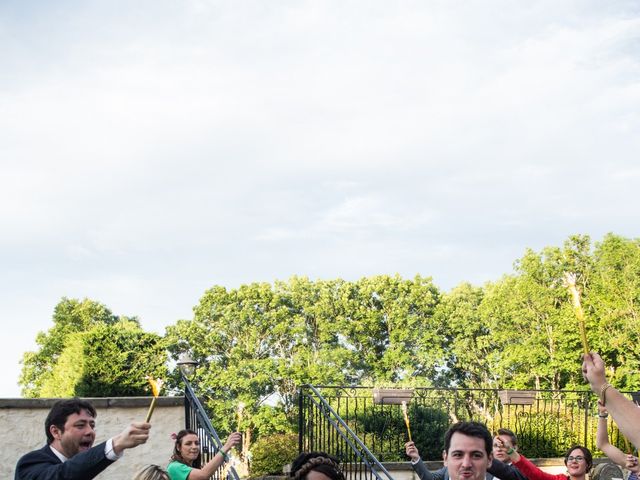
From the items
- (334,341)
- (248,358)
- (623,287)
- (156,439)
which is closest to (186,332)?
(248,358)

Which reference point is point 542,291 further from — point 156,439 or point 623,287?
point 156,439

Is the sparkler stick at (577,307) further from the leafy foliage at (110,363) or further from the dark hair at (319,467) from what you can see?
the leafy foliage at (110,363)

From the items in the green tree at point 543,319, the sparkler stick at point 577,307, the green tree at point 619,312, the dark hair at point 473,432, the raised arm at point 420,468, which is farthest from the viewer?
the green tree at point 543,319

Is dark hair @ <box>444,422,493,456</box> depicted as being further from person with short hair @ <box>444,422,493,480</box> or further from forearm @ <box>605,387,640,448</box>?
forearm @ <box>605,387,640,448</box>

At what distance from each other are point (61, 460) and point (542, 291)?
2951 centimetres

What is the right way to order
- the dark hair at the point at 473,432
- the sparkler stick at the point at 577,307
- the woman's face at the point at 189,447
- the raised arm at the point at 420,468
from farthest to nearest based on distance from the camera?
1. the woman's face at the point at 189,447
2. the raised arm at the point at 420,468
3. the dark hair at the point at 473,432
4. the sparkler stick at the point at 577,307

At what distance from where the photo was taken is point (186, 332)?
3869cm

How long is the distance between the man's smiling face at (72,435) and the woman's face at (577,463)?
346 centimetres

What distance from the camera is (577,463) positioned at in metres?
5.25

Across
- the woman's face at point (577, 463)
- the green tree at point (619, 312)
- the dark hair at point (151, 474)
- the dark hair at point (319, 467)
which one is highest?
the green tree at point (619, 312)

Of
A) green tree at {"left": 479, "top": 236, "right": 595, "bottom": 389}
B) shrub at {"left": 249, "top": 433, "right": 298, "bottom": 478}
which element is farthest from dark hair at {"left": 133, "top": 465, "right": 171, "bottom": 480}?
green tree at {"left": 479, "top": 236, "right": 595, "bottom": 389}

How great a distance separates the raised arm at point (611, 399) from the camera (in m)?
2.21

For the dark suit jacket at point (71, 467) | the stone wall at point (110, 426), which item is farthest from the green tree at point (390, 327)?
the dark suit jacket at point (71, 467)

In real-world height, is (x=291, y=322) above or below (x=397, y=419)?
above
